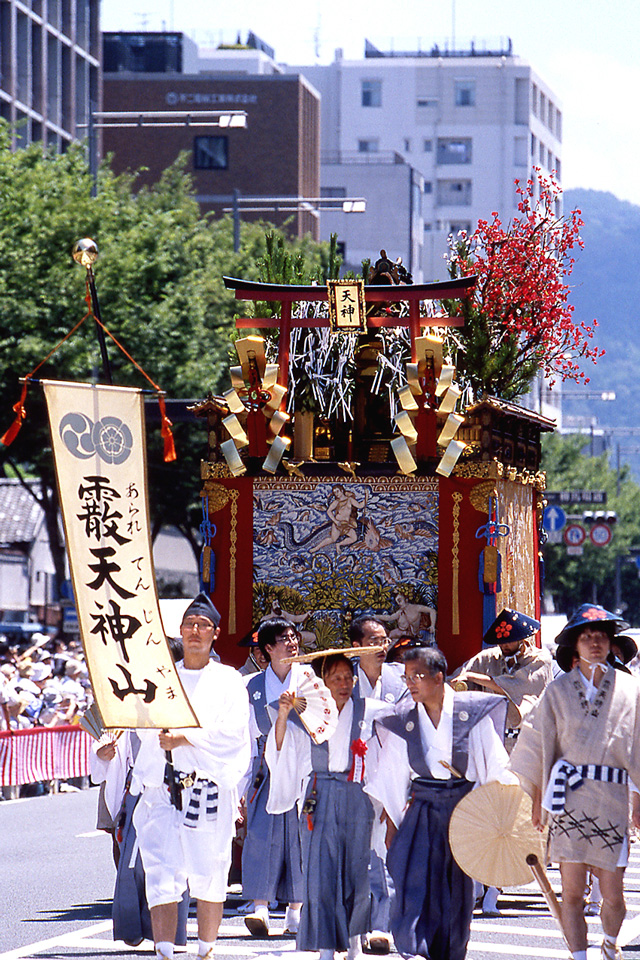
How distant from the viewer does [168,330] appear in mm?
27938

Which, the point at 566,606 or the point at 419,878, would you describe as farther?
the point at 566,606

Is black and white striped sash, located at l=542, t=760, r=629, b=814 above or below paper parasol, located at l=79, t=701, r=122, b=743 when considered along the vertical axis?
below

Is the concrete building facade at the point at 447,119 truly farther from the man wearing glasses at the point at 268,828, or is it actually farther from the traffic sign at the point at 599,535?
the man wearing glasses at the point at 268,828

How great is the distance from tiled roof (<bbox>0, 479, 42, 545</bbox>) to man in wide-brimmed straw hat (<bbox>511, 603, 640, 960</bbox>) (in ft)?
136

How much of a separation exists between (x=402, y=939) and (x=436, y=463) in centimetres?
526

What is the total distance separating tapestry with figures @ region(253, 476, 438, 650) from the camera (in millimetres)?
12195

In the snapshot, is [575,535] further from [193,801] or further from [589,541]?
[193,801]

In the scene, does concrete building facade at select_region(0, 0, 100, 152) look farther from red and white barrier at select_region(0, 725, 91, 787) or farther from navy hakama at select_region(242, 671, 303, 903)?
navy hakama at select_region(242, 671, 303, 903)

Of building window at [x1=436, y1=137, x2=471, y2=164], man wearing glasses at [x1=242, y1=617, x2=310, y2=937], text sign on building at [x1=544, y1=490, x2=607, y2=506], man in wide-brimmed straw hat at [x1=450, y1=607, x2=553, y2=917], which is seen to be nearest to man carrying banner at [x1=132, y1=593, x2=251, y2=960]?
man wearing glasses at [x1=242, y1=617, x2=310, y2=937]

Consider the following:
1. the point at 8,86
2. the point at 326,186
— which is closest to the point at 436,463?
the point at 8,86

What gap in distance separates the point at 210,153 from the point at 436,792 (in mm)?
60958

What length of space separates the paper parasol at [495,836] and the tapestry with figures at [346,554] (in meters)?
4.57

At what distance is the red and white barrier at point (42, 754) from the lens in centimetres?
1855

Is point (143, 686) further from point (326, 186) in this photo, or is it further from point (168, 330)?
point (326, 186)
